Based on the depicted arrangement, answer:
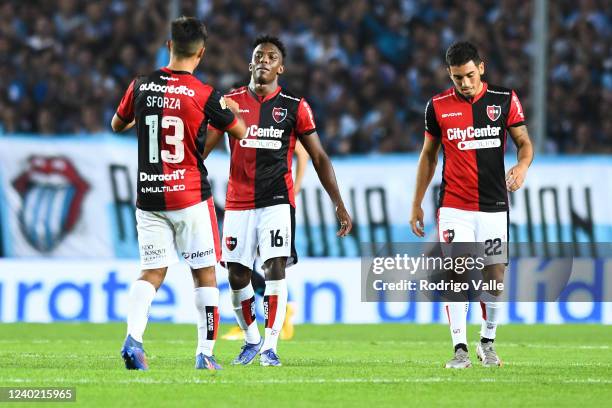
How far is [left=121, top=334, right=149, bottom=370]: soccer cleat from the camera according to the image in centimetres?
798

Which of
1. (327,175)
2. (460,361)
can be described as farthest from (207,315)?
(460,361)

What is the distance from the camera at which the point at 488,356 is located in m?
9.25

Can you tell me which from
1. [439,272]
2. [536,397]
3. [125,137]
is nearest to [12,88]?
[125,137]

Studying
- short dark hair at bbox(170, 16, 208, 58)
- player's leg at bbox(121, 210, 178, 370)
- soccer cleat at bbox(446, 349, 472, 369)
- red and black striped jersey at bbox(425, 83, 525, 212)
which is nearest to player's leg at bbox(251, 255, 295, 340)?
red and black striped jersey at bbox(425, 83, 525, 212)

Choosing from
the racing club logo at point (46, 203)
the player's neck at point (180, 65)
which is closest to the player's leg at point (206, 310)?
the player's neck at point (180, 65)

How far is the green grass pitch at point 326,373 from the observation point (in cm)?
701

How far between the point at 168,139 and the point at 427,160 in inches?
90.4

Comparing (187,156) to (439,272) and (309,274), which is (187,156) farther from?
(309,274)

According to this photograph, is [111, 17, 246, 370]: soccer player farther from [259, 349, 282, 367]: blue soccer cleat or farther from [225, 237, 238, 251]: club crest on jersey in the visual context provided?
Result: [225, 237, 238, 251]: club crest on jersey

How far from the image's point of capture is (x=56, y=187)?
15.2 meters

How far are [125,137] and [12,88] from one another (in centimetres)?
348

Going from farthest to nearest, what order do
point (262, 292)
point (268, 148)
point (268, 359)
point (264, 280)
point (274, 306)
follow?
point (262, 292), point (264, 280), point (268, 148), point (274, 306), point (268, 359)

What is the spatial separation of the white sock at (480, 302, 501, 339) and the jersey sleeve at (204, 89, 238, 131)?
8.01ft

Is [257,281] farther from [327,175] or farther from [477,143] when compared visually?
[477,143]
